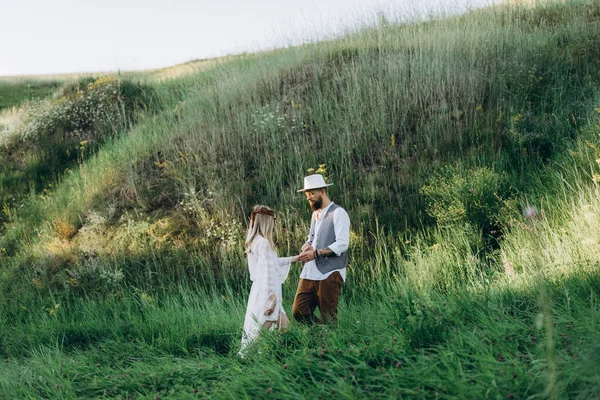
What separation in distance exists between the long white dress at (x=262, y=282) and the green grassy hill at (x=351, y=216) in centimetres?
41

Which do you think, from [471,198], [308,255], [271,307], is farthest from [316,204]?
[471,198]

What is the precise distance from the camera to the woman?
5098 millimetres

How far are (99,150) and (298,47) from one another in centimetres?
574

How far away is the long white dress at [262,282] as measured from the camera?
5.10m

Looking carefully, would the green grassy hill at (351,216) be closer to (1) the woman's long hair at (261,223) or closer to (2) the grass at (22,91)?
(1) the woman's long hair at (261,223)

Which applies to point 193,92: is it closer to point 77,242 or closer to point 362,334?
point 77,242

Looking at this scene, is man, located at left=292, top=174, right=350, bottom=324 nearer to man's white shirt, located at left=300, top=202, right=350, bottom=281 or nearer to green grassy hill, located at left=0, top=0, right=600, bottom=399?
man's white shirt, located at left=300, top=202, right=350, bottom=281

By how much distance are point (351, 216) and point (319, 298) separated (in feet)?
10.4

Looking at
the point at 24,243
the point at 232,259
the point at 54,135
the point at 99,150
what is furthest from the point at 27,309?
the point at 54,135

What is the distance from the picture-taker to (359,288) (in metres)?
7.30

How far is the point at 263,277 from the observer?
5.15 meters

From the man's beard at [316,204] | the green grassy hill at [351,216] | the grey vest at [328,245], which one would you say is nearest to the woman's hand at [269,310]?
the green grassy hill at [351,216]

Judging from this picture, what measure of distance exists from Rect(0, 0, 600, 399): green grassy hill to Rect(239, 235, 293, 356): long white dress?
414 mm

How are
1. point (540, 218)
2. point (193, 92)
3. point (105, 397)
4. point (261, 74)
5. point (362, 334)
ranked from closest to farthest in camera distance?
point (105, 397), point (362, 334), point (540, 218), point (261, 74), point (193, 92)
